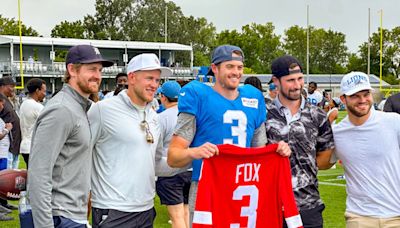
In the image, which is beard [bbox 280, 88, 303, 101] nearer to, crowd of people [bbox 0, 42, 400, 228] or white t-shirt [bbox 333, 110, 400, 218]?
crowd of people [bbox 0, 42, 400, 228]

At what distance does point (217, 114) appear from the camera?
15.4 ft

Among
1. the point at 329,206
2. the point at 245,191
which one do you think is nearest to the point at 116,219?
the point at 245,191

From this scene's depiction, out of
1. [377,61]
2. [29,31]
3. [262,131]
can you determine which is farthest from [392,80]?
[262,131]

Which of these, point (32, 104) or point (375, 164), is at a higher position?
point (32, 104)

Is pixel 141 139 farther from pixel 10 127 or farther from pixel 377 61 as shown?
pixel 377 61

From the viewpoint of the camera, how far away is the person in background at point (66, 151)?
4.09 m

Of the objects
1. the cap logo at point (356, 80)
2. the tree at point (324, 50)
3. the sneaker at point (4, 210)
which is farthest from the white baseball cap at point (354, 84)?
the tree at point (324, 50)

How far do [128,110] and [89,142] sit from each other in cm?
53

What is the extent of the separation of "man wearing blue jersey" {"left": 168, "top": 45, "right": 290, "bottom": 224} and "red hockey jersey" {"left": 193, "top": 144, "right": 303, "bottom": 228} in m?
0.15

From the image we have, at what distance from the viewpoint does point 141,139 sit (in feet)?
15.8

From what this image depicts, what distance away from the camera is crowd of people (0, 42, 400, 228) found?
168 inches

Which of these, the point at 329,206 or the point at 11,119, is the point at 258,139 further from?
the point at 11,119

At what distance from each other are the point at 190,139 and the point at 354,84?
4.74ft

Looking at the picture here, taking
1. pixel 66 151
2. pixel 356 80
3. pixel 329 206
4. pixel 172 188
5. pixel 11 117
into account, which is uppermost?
pixel 356 80
